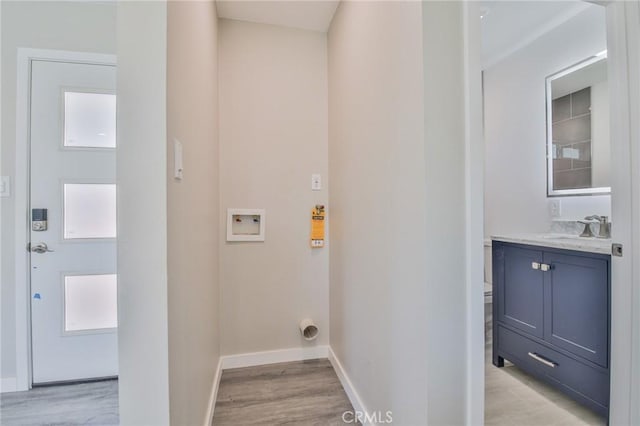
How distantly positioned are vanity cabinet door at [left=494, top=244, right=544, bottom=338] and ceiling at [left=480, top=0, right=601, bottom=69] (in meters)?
1.81

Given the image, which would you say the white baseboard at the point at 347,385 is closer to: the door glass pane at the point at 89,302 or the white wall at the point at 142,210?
the white wall at the point at 142,210

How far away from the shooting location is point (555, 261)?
169 centimetres

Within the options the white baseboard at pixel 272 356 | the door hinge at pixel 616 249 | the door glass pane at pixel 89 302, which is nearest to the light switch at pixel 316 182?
the white baseboard at pixel 272 356

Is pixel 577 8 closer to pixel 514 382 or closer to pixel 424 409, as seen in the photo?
pixel 514 382

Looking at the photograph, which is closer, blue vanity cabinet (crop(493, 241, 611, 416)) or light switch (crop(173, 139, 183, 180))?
light switch (crop(173, 139, 183, 180))

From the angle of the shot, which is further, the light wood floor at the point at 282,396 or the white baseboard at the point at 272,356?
the white baseboard at the point at 272,356

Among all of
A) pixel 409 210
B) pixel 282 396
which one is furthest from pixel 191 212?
pixel 282 396

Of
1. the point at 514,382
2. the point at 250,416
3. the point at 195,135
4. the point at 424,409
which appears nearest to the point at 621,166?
the point at 424,409

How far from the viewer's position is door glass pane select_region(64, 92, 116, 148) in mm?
1946

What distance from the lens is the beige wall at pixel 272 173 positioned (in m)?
2.12

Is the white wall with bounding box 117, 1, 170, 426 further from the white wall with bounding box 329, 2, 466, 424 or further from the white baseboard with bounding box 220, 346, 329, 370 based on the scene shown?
the white baseboard with bounding box 220, 346, 329, 370

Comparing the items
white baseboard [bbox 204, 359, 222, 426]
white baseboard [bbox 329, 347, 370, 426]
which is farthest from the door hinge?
white baseboard [bbox 204, 359, 222, 426]

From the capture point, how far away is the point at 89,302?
6.41ft

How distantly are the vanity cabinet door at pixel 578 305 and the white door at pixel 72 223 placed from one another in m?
2.83
